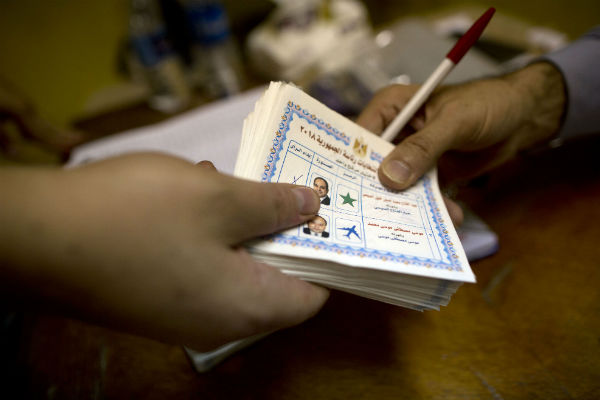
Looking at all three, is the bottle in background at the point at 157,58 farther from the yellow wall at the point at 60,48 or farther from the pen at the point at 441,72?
the pen at the point at 441,72

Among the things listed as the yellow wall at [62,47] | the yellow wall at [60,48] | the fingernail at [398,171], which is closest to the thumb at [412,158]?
the fingernail at [398,171]

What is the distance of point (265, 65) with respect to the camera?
2.89 feet

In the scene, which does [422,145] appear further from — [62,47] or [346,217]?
[62,47]

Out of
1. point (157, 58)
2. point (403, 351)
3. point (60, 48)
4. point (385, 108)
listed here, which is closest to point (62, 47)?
point (60, 48)

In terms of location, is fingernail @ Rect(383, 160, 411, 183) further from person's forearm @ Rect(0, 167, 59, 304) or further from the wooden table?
person's forearm @ Rect(0, 167, 59, 304)

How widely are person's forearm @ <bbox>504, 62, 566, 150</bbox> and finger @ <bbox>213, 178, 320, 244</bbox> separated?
1.40 ft

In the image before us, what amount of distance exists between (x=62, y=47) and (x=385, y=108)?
36.8 inches

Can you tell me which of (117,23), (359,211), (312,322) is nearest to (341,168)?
(359,211)

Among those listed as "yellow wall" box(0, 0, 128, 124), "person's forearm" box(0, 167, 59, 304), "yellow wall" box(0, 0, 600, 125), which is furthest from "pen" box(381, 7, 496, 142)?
"yellow wall" box(0, 0, 128, 124)

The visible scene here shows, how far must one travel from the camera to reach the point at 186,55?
872 millimetres

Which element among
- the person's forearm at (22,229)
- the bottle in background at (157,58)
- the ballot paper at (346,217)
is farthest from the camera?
the bottle in background at (157,58)

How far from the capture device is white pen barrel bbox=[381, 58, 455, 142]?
432 mm

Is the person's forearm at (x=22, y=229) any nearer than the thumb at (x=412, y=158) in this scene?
Yes

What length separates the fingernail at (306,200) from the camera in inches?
10.9
